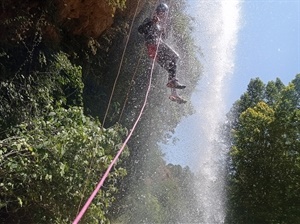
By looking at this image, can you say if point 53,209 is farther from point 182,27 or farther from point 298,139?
point 298,139

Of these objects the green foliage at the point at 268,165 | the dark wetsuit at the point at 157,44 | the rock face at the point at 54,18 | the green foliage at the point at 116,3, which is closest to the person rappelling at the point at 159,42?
the dark wetsuit at the point at 157,44

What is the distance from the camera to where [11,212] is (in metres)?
5.30

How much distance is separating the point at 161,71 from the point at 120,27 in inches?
109

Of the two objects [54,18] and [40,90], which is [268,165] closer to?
[54,18]

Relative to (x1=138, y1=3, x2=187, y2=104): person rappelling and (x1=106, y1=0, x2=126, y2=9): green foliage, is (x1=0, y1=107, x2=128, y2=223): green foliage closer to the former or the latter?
(x1=106, y1=0, x2=126, y2=9): green foliage

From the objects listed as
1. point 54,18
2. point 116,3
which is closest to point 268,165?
point 116,3

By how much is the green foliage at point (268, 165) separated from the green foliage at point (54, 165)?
30.6 feet

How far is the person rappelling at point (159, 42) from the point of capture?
740 cm

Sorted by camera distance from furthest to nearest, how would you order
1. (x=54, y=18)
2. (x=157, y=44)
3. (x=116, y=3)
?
(x=157, y=44), (x=116, y=3), (x=54, y=18)

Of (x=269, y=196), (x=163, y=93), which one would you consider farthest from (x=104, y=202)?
(x=269, y=196)

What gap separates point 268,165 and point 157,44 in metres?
8.00

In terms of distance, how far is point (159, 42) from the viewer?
7465 mm

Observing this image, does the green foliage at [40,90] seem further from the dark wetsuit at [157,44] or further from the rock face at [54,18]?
the dark wetsuit at [157,44]

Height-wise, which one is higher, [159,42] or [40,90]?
[159,42]
